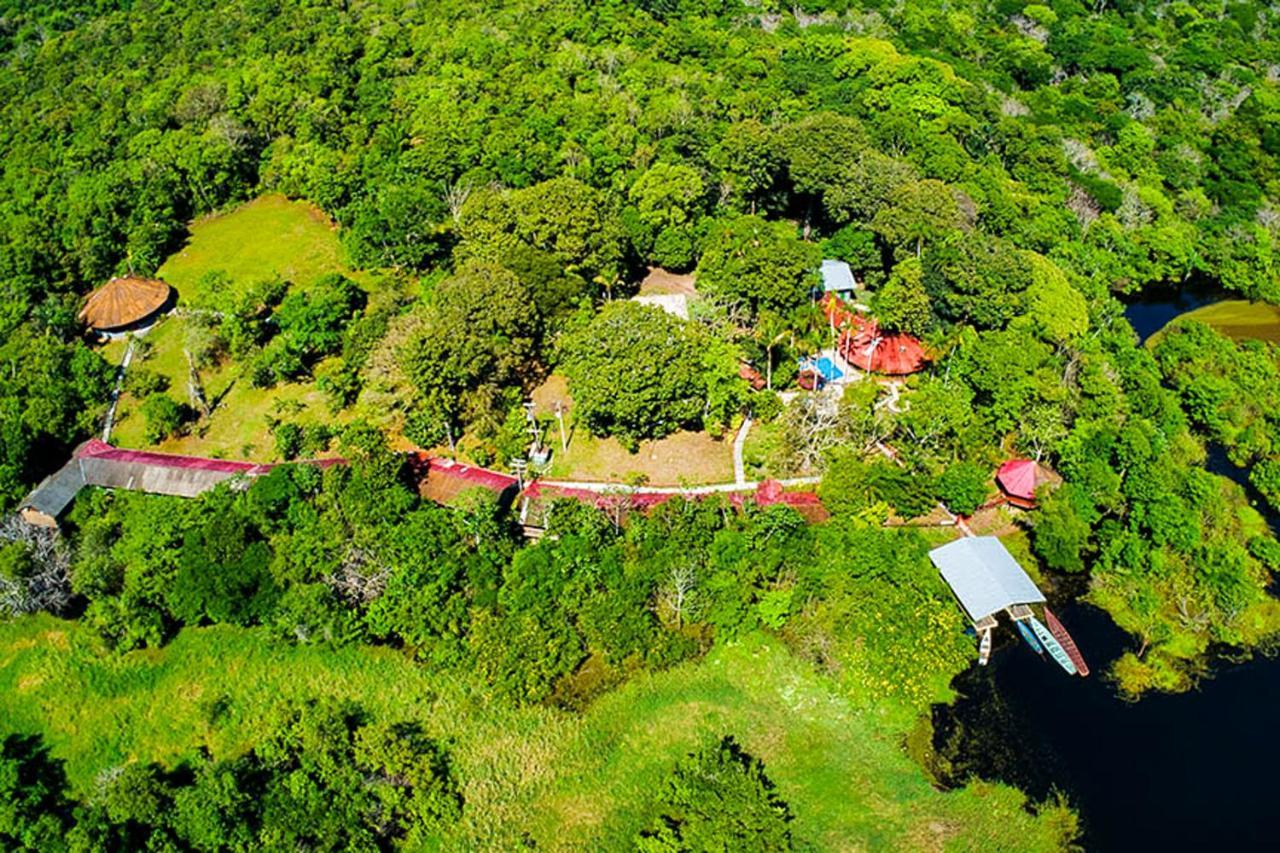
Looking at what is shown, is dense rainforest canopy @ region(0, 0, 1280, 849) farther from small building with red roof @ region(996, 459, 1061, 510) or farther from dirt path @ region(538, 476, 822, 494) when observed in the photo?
dirt path @ region(538, 476, 822, 494)

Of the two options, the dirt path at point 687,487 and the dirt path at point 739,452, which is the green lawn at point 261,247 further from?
the dirt path at point 739,452

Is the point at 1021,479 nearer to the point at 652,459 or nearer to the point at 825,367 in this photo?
the point at 825,367

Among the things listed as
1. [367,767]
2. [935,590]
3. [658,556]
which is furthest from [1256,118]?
[367,767]

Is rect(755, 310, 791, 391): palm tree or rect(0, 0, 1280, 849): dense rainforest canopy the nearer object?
rect(0, 0, 1280, 849): dense rainforest canopy

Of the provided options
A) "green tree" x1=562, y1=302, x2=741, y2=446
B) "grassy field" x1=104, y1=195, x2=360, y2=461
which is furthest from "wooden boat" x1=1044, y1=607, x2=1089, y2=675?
"grassy field" x1=104, y1=195, x2=360, y2=461

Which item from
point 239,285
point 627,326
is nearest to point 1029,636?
point 627,326

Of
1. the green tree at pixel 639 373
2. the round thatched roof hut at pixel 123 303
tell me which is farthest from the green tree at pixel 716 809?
the round thatched roof hut at pixel 123 303
